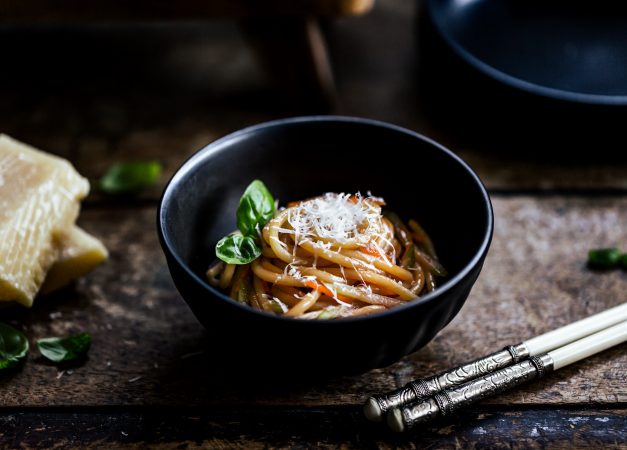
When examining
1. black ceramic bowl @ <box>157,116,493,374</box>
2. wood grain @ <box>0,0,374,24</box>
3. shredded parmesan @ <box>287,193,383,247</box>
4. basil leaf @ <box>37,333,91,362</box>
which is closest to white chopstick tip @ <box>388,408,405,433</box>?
black ceramic bowl @ <box>157,116,493,374</box>

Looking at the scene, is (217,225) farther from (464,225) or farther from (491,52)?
(491,52)

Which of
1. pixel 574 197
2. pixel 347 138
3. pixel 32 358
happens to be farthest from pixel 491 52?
pixel 32 358

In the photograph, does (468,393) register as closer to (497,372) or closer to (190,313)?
(497,372)

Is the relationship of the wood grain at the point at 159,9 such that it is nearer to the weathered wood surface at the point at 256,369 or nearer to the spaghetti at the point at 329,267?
the weathered wood surface at the point at 256,369

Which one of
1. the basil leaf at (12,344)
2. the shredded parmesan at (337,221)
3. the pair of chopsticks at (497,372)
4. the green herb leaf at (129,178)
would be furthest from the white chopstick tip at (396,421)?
the green herb leaf at (129,178)

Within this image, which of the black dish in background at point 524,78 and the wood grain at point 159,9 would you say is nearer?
the black dish in background at point 524,78

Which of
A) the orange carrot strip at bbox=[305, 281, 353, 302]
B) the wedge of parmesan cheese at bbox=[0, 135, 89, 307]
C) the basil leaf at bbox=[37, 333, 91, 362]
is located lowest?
the basil leaf at bbox=[37, 333, 91, 362]

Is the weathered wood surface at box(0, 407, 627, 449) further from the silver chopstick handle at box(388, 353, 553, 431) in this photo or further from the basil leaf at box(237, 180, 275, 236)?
the basil leaf at box(237, 180, 275, 236)
